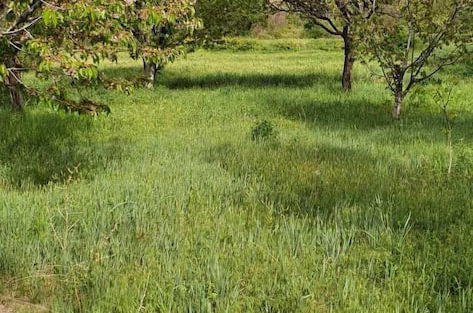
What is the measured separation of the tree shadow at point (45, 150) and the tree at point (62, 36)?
62cm

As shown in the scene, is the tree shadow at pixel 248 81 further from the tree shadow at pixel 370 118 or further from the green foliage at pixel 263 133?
the green foliage at pixel 263 133

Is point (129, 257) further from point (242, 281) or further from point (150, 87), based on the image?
point (150, 87)

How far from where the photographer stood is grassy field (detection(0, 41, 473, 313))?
3.71 m

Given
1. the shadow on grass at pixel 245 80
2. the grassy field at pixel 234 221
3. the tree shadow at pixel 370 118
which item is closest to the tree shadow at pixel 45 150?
the grassy field at pixel 234 221

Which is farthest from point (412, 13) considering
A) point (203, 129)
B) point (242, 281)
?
point (242, 281)

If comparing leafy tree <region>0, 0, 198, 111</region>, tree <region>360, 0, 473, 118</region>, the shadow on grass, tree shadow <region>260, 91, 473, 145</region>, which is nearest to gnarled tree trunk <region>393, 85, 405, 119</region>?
tree <region>360, 0, 473, 118</region>

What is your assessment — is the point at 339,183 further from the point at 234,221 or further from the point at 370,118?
the point at 370,118

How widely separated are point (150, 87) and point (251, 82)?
162 inches

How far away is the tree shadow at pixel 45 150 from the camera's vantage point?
6.91 meters

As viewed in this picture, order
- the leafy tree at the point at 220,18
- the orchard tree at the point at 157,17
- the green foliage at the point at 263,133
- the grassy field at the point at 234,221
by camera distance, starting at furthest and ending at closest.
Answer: the leafy tree at the point at 220,18
the green foliage at the point at 263,133
the orchard tree at the point at 157,17
the grassy field at the point at 234,221

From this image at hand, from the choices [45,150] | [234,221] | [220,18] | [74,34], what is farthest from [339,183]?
[220,18]

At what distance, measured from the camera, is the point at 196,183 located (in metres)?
6.30

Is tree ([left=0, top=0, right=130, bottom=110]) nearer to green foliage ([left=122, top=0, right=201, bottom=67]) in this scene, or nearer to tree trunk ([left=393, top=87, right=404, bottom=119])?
green foliage ([left=122, top=0, right=201, bottom=67])

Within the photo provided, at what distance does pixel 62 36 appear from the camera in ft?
19.6
